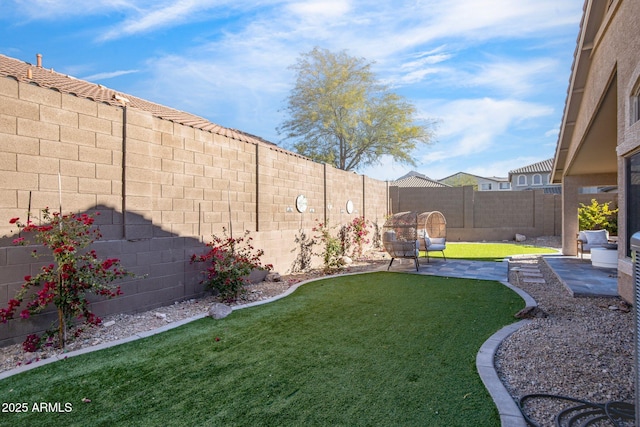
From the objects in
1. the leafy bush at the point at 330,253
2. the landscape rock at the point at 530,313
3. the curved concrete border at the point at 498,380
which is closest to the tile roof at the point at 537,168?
the leafy bush at the point at 330,253

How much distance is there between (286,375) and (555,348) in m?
2.82

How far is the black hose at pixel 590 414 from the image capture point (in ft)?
7.82

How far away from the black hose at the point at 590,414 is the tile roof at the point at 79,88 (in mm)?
6100

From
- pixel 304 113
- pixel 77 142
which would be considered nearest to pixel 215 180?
pixel 77 142

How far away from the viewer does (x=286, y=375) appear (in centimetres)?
320

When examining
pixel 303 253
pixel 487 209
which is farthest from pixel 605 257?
pixel 487 209

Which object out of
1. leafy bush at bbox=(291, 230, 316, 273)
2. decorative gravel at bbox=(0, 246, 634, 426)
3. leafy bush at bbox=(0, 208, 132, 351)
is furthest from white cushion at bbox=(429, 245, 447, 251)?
leafy bush at bbox=(0, 208, 132, 351)

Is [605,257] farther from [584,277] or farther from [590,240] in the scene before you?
[590,240]

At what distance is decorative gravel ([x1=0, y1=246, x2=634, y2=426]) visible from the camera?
112 inches

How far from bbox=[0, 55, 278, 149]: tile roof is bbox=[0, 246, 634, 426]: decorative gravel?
314 centimetres

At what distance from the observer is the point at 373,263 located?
35.3 feet

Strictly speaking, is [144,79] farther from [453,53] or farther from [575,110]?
[575,110]

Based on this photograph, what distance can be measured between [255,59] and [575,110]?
840 centimetres

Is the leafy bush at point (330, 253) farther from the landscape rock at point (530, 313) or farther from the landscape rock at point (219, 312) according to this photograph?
the landscape rock at point (530, 313)
